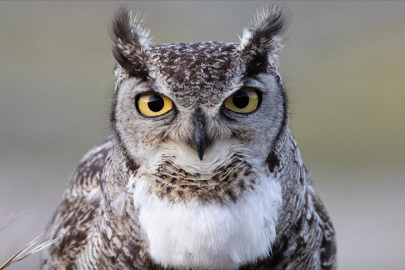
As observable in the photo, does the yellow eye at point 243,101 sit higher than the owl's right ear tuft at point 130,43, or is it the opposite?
the owl's right ear tuft at point 130,43

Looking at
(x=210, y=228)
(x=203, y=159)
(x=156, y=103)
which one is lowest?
(x=210, y=228)

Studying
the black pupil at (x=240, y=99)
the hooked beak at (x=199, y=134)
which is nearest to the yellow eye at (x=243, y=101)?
the black pupil at (x=240, y=99)

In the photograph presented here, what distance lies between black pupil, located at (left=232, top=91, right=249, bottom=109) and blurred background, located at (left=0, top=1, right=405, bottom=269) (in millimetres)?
2599

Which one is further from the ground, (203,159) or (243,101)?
(243,101)

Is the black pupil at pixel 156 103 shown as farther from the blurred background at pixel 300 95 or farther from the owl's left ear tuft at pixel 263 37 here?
the blurred background at pixel 300 95

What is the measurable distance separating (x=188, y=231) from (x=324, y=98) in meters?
7.73

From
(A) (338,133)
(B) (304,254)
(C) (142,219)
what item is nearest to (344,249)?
(A) (338,133)

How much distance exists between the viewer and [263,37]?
2.72 metres

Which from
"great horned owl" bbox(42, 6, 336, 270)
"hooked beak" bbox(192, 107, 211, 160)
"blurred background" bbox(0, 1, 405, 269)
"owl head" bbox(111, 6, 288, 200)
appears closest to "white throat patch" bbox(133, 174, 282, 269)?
"great horned owl" bbox(42, 6, 336, 270)

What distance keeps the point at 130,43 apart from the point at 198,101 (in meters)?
0.38

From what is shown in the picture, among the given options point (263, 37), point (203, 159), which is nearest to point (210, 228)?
point (203, 159)

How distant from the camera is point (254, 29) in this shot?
2.74 m

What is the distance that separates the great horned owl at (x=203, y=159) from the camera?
254cm

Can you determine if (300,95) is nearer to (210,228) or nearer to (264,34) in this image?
(264,34)
